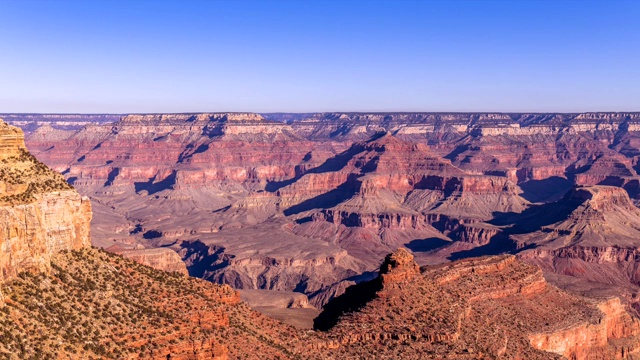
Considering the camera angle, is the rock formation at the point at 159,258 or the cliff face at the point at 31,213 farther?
the rock formation at the point at 159,258

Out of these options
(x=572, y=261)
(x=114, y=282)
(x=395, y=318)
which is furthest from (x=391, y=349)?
(x=572, y=261)

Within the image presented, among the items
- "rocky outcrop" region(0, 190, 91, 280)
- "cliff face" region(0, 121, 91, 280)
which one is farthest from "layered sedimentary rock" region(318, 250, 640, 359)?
"cliff face" region(0, 121, 91, 280)

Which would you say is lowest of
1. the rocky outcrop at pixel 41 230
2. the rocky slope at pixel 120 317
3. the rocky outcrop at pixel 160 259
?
the rocky outcrop at pixel 160 259

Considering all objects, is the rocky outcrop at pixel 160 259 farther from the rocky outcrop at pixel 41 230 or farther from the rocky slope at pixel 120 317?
the rocky outcrop at pixel 41 230

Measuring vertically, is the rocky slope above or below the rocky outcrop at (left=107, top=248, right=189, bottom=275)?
above

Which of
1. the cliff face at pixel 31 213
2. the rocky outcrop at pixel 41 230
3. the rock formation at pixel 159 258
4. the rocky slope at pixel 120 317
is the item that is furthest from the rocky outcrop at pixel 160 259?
the cliff face at pixel 31 213

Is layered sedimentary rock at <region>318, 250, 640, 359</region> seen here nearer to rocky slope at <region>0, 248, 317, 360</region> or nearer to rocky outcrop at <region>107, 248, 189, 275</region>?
rocky slope at <region>0, 248, 317, 360</region>

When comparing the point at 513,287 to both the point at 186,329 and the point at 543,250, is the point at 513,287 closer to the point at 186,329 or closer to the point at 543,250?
the point at 186,329

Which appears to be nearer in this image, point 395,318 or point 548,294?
point 395,318
